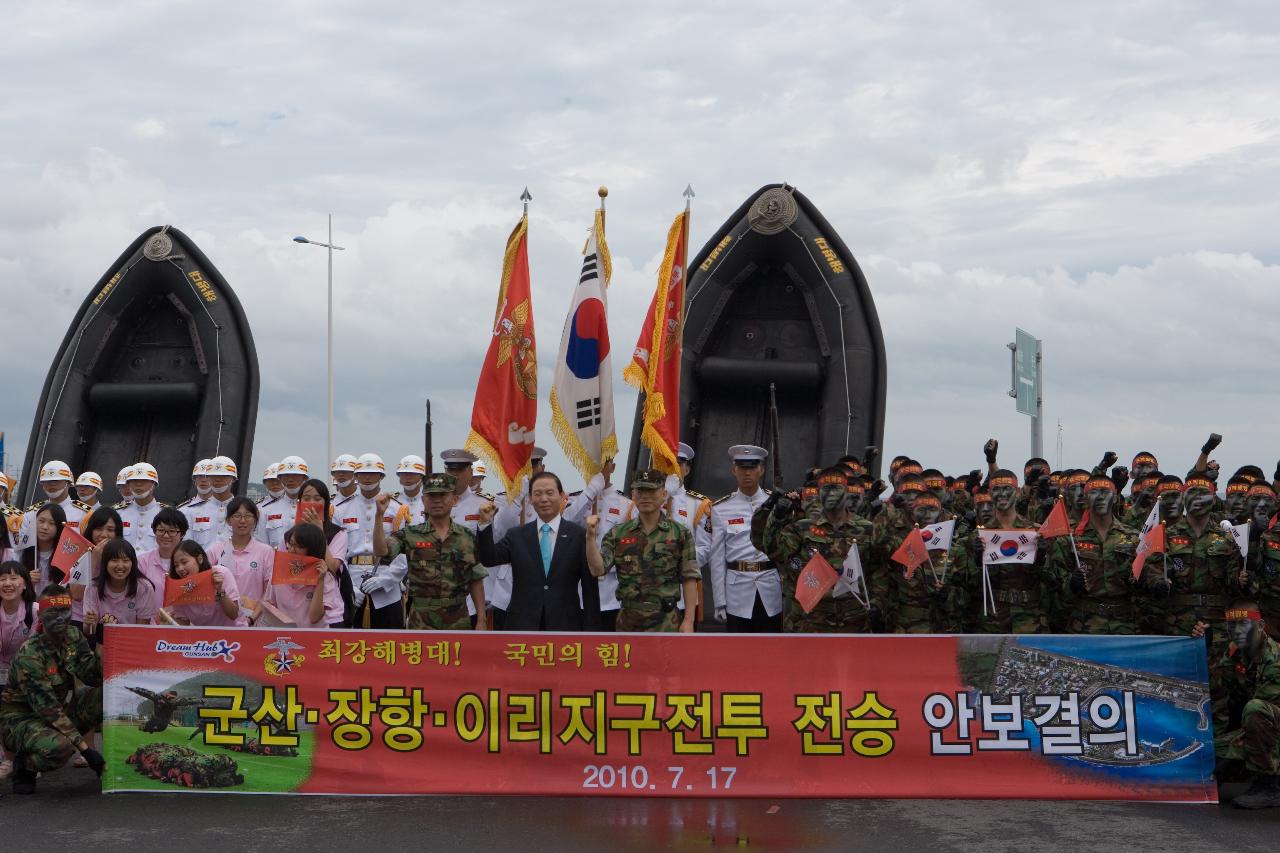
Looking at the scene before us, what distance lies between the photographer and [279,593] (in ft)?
27.0

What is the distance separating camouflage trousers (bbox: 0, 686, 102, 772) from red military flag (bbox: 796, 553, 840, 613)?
3905 millimetres

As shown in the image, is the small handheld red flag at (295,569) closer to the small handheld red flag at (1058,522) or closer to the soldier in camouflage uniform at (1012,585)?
the soldier in camouflage uniform at (1012,585)

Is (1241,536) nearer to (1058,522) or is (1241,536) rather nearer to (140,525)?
(1058,522)

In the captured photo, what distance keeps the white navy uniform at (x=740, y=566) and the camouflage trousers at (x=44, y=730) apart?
383 cm

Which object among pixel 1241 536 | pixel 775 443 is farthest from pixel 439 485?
pixel 775 443

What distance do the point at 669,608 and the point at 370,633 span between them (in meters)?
1.91

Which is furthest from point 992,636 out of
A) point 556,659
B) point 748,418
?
point 748,418

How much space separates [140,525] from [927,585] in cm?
603

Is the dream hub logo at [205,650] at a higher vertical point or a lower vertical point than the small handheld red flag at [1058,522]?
lower

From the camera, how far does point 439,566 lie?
8242mm

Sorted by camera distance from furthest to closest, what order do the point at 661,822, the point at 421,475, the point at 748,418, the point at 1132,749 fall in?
the point at 748,418 < the point at 421,475 < the point at 1132,749 < the point at 661,822

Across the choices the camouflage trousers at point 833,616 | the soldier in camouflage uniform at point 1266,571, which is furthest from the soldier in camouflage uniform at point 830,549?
the soldier in camouflage uniform at point 1266,571

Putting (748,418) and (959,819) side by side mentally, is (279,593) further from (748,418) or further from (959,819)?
(748,418)

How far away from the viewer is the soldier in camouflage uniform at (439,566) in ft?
27.0
